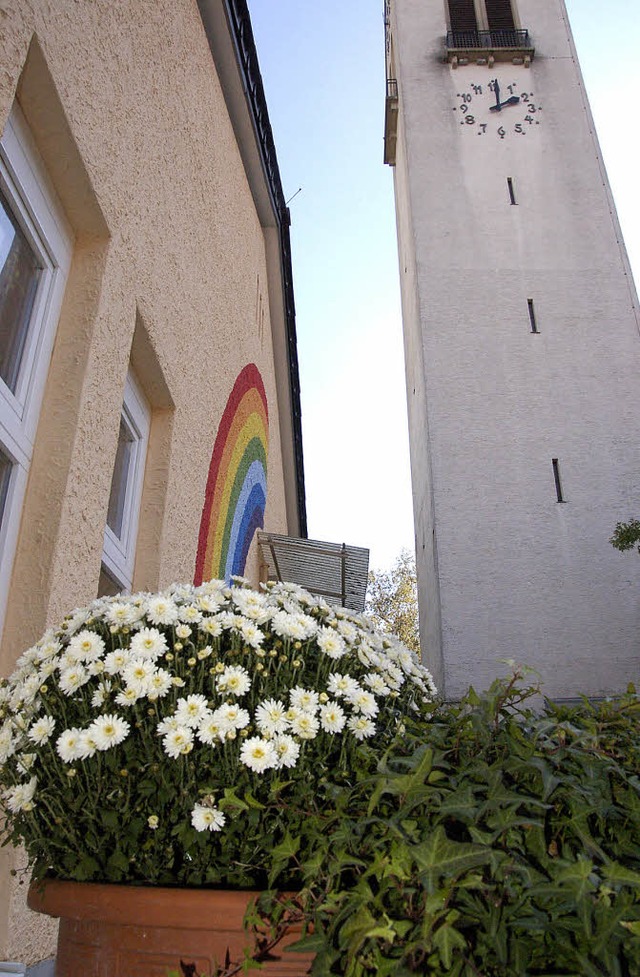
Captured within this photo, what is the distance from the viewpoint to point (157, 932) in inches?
42.7

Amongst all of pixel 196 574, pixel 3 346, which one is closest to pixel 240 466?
pixel 196 574

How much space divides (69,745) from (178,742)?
0.59 feet

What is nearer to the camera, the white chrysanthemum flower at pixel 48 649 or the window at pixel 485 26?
the white chrysanthemum flower at pixel 48 649

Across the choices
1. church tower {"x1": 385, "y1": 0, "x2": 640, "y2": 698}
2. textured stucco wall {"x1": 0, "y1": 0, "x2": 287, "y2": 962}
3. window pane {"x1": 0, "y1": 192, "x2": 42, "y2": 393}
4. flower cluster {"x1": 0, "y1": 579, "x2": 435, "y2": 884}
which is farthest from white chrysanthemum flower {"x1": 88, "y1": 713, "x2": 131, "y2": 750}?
church tower {"x1": 385, "y1": 0, "x2": 640, "y2": 698}

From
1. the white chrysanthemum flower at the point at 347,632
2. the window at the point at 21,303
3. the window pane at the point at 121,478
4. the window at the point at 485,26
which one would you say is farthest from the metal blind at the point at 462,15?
the white chrysanthemum flower at the point at 347,632

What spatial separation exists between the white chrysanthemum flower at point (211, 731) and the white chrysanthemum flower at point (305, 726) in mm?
118

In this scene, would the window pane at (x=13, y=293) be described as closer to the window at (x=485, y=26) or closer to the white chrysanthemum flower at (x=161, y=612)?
the white chrysanthemum flower at (x=161, y=612)

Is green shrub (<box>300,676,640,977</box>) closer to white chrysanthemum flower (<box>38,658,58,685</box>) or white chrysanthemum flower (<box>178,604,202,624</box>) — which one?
white chrysanthemum flower (<box>178,604,202,624</box>)

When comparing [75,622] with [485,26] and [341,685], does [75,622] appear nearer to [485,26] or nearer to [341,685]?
[341,685]

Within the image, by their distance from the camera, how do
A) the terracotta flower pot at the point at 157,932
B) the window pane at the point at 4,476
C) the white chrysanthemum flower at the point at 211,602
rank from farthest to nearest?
the window pane at the point at 4,476
the white chrysanthemum flower at the point at 211,602
the terracotta flower pot at the point at 157,932

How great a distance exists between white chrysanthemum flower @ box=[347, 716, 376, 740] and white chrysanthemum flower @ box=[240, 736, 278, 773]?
0.16m

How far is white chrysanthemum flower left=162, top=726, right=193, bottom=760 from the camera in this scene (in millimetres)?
1154

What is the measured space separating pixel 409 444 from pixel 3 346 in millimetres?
13274

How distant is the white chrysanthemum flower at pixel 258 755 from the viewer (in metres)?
1.15
